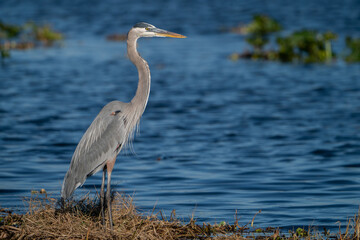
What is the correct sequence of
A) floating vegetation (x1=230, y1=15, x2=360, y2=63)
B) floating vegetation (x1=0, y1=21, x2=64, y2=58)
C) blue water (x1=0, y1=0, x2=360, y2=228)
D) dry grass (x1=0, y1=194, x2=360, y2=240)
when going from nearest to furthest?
dry grass (x1=0, y1=194, x2=360, y2=240)
blue water (x1=0, y1=0, x2=360, y2=228)
floating vegetation (x1=230, y1=15, x2=360, y2=63)
floating vegetation (x1=0, y1=21, x2=64, y2=58)

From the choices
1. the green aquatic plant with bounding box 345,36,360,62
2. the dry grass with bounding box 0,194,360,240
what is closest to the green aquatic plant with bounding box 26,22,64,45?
the green aquatic plant with bounding box 345,36,360,62

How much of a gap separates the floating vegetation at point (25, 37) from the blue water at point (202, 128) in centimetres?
72

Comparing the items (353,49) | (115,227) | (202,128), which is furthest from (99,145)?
(353,49)

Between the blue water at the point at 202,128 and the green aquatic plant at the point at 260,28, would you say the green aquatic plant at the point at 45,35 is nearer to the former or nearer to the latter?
the blue water at the point at 202,128

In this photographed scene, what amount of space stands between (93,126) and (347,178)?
4.07m

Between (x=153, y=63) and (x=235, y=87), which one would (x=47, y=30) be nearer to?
(x=153, y=63)

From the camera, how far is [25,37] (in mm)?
25391

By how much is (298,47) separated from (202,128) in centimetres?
843

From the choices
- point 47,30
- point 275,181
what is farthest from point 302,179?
point 47,30

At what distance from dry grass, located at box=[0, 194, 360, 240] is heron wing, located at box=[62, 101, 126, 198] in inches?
10.0

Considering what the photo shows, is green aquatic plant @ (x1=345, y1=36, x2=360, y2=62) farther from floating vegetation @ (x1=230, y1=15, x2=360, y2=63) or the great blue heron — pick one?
the great blue heron

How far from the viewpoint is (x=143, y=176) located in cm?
864

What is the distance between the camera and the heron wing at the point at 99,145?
6082 mm

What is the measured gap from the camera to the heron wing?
6.08 metres
